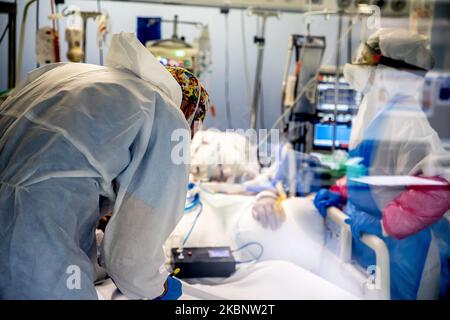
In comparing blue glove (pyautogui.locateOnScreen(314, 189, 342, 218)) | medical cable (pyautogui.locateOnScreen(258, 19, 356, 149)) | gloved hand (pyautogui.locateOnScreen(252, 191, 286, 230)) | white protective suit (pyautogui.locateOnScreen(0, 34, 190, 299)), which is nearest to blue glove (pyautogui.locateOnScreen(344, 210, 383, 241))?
blue glove (pyautogui.locateOnScreen(314, 189, 342, 218))

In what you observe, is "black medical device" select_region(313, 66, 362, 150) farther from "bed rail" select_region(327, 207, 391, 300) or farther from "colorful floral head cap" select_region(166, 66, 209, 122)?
"colorful floral head cap" select_region(166, 66, 209, 122)

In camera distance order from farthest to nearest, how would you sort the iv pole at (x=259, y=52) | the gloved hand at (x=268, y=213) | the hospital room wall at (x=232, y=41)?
the gloved hand at (x=268, y=213) → the iv pole at (x=259, y=52) → the hospital room wall at (x=232, y=41)

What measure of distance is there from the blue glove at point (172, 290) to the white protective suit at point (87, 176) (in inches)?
5.1

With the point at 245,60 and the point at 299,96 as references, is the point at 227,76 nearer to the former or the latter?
the point at 245,60

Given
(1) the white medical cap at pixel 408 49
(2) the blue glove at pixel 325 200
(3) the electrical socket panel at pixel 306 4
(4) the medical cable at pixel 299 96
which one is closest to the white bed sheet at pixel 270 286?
(2) the blue glove at pixel 325 200

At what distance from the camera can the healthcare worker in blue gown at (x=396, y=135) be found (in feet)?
4.70

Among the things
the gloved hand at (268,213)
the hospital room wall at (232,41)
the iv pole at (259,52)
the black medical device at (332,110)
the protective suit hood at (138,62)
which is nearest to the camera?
the protective suit hood at (138,62)

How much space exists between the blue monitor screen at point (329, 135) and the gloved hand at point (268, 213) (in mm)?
361

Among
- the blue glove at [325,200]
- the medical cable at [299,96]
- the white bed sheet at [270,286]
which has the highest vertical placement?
the medical cable at [299,96]

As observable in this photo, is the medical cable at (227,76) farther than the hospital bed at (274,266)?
Yes

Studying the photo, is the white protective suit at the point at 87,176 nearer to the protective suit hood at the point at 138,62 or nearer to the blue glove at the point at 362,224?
the protective suit hood at the point at 138,62

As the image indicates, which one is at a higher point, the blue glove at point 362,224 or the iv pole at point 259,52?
the iv pole at point 259,52

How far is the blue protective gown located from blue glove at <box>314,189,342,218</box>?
0.83ft

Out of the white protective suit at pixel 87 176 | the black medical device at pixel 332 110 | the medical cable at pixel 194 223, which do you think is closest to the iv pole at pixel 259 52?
the black medical device at pixel 332 110
